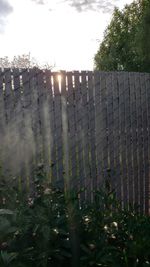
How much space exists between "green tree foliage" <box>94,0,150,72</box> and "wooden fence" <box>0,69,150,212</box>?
5639 mm

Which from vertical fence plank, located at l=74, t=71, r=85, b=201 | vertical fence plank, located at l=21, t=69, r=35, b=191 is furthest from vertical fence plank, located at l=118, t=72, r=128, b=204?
vertical fence plank, located at l=21, t=69, r=35, b=191

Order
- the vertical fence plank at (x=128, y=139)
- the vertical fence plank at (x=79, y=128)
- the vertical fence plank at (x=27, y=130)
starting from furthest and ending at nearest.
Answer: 1. the vertical fence plank at (x=128, y=139)
2. the vertical fence plank at (x=79, y=128)
3. the vertical fence plank at (x=27, y=130)

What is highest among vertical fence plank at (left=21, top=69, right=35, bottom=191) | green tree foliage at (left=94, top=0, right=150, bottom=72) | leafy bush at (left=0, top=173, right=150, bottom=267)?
green tree foliage at (left=94, top=0, right=150, bottom=72)

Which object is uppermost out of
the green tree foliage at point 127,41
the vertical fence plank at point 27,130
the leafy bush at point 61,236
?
the green tree foliage at point 127,41

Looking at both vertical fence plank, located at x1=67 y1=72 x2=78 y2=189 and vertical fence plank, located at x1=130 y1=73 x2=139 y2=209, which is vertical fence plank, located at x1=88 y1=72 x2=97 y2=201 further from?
vertical fence plank, located at x1=130 y1=73 x2=139 y2=209

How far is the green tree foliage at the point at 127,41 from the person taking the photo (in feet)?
40.7

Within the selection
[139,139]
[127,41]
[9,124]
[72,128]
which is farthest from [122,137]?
[127,41]

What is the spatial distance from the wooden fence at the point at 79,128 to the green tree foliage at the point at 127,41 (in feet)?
18.5

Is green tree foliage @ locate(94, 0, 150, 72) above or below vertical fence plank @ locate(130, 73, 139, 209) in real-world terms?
above

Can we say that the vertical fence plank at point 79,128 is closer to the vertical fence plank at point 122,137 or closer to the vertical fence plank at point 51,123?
the vertical fence plank at point 51,123

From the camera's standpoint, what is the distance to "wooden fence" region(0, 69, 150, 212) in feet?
16.7

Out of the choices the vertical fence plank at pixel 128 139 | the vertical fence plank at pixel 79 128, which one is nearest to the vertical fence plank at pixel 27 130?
the vertical fence plank at pixel 79 128

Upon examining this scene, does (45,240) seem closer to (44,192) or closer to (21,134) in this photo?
(44,192)

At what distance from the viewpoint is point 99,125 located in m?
6.07
